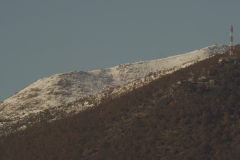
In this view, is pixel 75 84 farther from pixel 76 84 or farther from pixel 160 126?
pixel 160 126

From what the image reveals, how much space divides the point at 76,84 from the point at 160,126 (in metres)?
31.6

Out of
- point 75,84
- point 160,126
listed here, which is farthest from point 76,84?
point 160,126

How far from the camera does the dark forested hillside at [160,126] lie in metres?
32.4

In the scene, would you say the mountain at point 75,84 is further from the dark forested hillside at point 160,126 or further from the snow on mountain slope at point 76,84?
the dark forested hillside at point 160,126

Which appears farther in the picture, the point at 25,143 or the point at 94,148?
the point at 25,143

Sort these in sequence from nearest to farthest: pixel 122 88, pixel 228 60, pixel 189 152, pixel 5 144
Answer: pixel 189 152 < pixel 228 60 < pixel 5 144 < pixel 122 88

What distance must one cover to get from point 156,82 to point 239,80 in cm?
606

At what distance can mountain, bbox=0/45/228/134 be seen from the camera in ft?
197

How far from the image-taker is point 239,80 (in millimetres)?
38875

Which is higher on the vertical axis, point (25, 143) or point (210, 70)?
point (210, 70)

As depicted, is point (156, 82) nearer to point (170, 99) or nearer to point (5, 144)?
point (170, 99)

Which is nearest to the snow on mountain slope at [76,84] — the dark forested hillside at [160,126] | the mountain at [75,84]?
the mountain at [75,84]

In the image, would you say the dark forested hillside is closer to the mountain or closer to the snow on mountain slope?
the mountain

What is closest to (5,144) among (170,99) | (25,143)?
(25,143)
